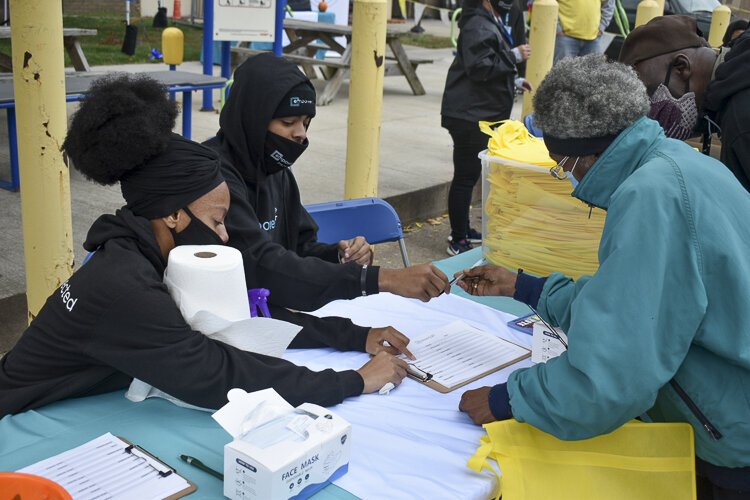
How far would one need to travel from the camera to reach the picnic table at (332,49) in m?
9.43

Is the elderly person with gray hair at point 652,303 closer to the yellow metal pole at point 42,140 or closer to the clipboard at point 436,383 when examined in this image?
the clipboard at point 436,383

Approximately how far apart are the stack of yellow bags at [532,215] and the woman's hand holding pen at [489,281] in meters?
0.63

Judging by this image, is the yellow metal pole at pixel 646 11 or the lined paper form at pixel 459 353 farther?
the yellow metal pole at pixel 646 11

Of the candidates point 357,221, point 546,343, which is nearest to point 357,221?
point 357,221

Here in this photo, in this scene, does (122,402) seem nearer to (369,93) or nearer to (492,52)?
(369,93)

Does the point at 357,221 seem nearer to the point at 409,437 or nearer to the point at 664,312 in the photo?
the point at 409,437

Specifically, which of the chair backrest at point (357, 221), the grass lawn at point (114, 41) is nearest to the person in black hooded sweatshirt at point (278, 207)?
the chair backrest at point (357, 221)

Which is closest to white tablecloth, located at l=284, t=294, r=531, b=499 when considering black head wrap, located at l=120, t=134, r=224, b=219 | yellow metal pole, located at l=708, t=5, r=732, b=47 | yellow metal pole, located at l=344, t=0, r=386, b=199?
black head wrap, located at l=120, t=134, r=224, b=219

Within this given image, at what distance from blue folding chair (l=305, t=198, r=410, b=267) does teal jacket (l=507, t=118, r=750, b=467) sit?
1757mm

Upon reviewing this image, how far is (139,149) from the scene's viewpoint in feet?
5.88

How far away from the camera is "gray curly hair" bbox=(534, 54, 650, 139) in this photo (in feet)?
5.99

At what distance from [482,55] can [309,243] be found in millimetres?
2698

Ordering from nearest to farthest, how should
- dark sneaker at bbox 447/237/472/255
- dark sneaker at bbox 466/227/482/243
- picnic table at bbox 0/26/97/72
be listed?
dark sneaker at bbox 447/237/472/255 → dark sneaker at bbox 466/227/482/243 → picnic table at bbox 0/26/97/72

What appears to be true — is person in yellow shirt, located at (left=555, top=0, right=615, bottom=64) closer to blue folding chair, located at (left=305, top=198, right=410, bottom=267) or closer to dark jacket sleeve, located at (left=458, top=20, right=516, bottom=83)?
dark jacket sleeve, located at (left=458, top=20, right=516, bottom=83)
